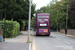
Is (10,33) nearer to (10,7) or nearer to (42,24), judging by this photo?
(42,24)

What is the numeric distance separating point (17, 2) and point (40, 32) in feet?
39.2

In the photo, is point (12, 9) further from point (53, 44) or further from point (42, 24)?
point (53, 44)

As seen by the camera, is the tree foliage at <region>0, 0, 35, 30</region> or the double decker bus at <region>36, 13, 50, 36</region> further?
the tree foliage at <region>0, 0, 35, 30</region>

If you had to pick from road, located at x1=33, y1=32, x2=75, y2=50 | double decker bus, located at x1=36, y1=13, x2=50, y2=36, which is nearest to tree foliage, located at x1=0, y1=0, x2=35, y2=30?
double decker bus, located at x1=36, y1=13, x2=50, y2=36

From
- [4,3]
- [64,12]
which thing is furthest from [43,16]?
[64,12]

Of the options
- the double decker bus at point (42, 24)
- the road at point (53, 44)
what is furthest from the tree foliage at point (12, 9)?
Result: the road at point (53, 44)

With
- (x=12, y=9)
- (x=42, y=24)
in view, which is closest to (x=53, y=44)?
(x=42, y=24)

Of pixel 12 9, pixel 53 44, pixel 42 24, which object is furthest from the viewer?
pixel 12 9

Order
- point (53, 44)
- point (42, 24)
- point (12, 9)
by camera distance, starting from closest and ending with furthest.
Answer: point (53, 44) < point (42, 24) < point (12, 9)

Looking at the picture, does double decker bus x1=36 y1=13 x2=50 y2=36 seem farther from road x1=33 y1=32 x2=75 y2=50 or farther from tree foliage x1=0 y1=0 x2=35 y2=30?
road x1=33 y1=32 x2=75 y2=50

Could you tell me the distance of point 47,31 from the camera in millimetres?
26578

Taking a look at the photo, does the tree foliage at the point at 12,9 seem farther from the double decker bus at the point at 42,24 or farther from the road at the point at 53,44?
the road at the point at 53,44

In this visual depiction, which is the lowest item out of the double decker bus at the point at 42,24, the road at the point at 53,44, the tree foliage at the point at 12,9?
the road at the point at 53,44

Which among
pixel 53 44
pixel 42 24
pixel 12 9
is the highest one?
pixel 12 9
